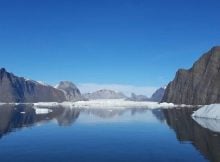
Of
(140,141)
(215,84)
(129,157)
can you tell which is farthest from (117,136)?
(215,84)

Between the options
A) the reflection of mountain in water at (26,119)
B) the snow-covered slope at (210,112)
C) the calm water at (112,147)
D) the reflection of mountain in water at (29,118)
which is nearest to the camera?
the calm water at (112,147)

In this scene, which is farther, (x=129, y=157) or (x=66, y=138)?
(x=66, y=138)

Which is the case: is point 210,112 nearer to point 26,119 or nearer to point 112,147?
point 26,119

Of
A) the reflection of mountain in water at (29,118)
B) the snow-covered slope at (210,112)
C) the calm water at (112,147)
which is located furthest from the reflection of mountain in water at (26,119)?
the snow-covered slope at (210,112)

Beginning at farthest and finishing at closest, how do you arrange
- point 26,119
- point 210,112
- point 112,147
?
point 26,119
point 210,112
point 112,147

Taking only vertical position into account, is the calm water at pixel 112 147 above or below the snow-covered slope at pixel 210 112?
below

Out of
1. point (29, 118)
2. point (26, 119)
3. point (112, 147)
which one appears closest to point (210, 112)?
point (26, 119)

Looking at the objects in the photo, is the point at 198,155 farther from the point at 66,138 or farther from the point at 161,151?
the point at 66,138

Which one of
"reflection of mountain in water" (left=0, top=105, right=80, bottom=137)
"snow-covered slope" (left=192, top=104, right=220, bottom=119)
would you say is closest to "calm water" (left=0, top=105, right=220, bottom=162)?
"reflection of mountain in water" (left=0, top=105, right=80, bottom=137)

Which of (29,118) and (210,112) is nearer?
(210,112)

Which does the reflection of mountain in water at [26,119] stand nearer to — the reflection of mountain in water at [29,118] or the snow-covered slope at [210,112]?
the reflection of mountain in water at [29,118]

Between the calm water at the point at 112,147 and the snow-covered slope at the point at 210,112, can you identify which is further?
the snow-covered slope at the point at 210,112

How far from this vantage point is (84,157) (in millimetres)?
35438

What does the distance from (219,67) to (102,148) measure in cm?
16832
